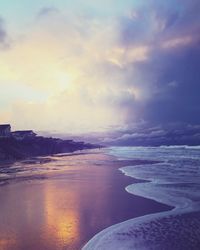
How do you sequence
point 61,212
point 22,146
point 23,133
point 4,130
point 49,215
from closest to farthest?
point 49,215, point 61,212, point 4,130, point 22,146, point 23,133

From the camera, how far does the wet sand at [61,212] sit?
1177 centimetres

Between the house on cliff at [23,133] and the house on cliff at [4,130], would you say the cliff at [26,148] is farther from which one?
the house on cliff at [23,133]

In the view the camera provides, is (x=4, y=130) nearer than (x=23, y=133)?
Yes

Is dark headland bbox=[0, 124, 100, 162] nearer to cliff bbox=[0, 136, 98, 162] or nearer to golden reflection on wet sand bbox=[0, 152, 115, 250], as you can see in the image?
cliff bbox=[0, 136, 98, 162]

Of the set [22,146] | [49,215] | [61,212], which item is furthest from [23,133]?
[49,215]

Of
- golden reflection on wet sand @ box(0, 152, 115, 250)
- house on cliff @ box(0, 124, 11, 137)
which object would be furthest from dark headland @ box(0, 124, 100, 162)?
golden reflection on wet sand @ box(0, 152, 115, 250)

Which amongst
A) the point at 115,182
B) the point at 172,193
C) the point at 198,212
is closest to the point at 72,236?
the point at 198,212

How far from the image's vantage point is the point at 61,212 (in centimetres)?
1591

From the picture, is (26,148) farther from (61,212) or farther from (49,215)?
(49,215)

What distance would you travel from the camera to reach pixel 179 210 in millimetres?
16078

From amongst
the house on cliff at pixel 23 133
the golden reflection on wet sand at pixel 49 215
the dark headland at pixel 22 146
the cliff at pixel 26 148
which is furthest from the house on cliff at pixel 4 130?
the golden reflection on wet sand at pixel 49 215

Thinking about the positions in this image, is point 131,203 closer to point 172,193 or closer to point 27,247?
point 172,193

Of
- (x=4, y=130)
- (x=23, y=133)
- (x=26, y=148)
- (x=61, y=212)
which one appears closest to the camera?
(x=61, y=212)

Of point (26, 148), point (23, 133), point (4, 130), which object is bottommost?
point (26, 148)
